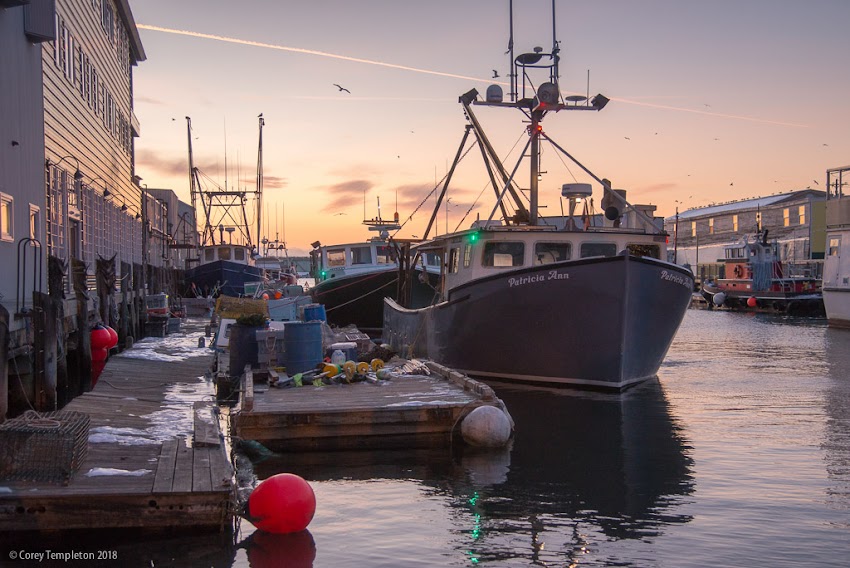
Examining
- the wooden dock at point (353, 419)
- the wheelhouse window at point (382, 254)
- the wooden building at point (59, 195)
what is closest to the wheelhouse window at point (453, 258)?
the wooden dock at point (353, 419)

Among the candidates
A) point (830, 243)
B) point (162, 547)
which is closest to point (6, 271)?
point (162, 547)

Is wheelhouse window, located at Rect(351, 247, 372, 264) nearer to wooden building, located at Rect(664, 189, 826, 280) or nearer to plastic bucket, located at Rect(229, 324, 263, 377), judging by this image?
plastic bucket, located at Rect(229, 324, 263, 377)

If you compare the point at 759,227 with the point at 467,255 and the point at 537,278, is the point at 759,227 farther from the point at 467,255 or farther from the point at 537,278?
the point at 537,278

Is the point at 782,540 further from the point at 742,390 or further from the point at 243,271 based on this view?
the point at 243,271

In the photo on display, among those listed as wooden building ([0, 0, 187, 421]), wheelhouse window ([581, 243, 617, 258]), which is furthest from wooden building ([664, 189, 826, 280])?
wheelhouse window ([581, 243, 617, 258])

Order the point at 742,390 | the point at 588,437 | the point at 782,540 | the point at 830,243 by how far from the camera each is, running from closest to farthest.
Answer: the point at 782,540 < the point at 588,437 < the point at 742,390 < the point at 830,243

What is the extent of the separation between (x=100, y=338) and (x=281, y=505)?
12.4 m

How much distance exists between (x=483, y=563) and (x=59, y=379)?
9.57 meters

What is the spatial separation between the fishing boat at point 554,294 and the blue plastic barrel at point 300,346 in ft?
12.1

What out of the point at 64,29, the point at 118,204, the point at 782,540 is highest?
the point at 64,29

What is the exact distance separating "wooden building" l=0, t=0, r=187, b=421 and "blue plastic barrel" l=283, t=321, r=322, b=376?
3442 mm

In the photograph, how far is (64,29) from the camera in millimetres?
19406

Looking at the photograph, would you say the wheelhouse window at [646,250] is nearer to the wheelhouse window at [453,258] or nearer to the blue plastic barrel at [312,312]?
the wheelhouse window at [453,258]

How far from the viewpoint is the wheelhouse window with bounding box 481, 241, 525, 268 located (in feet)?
55.4
